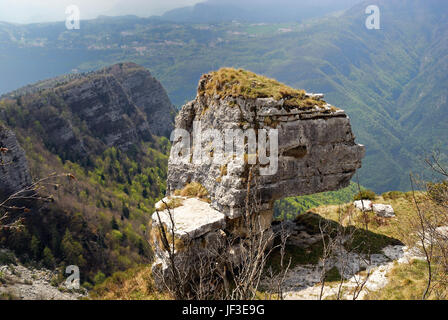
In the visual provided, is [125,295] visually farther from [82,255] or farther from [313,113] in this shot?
[82,255]

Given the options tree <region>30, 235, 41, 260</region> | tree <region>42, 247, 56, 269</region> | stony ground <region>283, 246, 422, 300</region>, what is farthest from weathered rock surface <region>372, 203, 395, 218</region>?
tree <region>30, 235, 41, 260</region>

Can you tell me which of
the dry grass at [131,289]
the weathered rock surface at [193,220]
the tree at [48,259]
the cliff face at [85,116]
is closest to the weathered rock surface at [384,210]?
the weathered rock surface at [193,220]

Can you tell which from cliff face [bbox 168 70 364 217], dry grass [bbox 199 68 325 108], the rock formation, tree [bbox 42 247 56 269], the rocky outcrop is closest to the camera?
the rock formation

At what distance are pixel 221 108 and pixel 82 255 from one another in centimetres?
8245

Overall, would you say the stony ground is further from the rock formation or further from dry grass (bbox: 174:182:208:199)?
dry grass (bbox: 174:182:208:199)

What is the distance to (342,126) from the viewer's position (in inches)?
788

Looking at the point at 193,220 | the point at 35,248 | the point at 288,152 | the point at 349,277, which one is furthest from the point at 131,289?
the point at 35,248

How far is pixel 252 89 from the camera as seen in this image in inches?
778

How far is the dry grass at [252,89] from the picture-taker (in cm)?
1948

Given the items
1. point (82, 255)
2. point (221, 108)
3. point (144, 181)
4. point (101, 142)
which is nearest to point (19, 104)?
point (101, 142)

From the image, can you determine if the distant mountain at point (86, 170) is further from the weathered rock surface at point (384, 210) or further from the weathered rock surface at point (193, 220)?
the weathered rock surface at point (384, 210)

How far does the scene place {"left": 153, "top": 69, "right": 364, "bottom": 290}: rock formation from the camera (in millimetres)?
18203

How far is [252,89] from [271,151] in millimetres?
4422

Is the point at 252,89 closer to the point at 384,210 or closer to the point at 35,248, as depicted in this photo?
the point at 384,210
